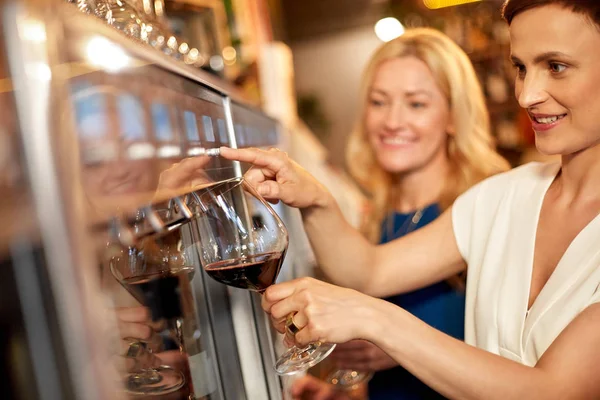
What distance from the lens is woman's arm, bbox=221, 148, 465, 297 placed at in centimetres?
145

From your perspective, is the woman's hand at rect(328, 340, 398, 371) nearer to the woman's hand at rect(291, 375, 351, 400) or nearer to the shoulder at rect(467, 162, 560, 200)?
the woman's hand at rect(291, 375, 351, 400)

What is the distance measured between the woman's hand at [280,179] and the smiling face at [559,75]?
439 mm

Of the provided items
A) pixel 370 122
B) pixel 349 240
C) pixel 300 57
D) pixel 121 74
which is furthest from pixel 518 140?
pixel 121 74

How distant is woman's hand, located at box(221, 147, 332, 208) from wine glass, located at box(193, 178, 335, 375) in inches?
5.2

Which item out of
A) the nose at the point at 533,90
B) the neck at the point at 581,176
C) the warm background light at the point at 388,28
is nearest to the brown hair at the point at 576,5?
the nose at the point at 533,90

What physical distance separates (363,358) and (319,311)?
2.70 ft

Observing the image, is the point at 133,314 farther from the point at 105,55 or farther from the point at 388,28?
the point at 388,28

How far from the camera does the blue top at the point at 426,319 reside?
179 cm

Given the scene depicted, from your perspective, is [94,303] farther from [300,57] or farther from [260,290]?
[300,57]

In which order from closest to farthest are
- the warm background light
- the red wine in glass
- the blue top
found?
the red wine in glass < the blue top < the warm background light

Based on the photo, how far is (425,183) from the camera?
2.08 metres

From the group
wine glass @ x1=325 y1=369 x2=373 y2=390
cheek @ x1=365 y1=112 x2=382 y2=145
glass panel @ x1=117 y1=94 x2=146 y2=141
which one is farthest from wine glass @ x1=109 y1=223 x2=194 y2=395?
cheek @ x1=365 y1=112 x2=382 y2=145

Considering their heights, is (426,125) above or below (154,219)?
above

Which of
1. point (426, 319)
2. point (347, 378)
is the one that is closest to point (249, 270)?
point (347, 378)
